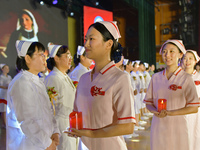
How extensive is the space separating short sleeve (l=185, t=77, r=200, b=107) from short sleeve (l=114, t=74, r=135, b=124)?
3.89ft

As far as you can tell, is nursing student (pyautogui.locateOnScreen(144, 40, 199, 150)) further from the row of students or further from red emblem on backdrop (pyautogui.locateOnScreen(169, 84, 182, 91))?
the row of students

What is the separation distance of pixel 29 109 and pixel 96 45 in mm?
771

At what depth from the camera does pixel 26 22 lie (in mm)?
7617

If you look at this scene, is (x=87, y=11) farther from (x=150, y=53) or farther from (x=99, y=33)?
(x=99, y=33)

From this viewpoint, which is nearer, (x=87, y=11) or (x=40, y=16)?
(x=40, y=16)

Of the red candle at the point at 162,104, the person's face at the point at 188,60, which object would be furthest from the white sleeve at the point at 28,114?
the person's face at the point at 188,60

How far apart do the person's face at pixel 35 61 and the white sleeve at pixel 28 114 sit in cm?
22

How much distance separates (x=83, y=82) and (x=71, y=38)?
916 cm

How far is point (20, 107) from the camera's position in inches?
69.6

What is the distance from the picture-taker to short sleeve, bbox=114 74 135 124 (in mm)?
1280

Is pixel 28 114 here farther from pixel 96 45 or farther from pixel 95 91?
pixel 96 45

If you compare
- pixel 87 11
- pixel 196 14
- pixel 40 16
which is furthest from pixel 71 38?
pixel 196 14

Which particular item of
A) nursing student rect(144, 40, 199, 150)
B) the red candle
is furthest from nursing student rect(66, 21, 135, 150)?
nursing student rect(144, 40, 199, 150)

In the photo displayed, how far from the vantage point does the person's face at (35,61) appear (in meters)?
2.02
